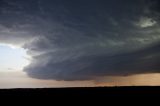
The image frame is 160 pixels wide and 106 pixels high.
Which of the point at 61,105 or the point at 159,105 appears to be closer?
the point at 159,105

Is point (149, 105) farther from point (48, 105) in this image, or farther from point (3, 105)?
point (3, 105)

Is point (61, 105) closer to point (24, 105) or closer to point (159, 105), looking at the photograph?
point (24, 105)

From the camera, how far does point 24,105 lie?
37.4 m

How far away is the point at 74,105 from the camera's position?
3694 cm

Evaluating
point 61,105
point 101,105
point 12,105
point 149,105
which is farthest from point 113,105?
point 12,105

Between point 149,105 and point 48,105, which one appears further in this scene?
point 48,105

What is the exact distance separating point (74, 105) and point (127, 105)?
7532 mm

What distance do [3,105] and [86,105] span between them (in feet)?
39.7

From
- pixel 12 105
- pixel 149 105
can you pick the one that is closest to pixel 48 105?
pixel 12 105

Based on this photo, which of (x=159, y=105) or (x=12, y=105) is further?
(x=12, y=105)

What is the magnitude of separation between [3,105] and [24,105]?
3043 mm

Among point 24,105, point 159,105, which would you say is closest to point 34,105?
point 24,105

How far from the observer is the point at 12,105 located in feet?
124

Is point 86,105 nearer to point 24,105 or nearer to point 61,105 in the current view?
point 61,105
